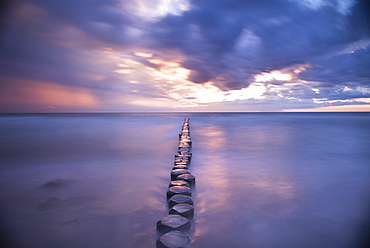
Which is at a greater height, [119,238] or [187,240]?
[187,240]

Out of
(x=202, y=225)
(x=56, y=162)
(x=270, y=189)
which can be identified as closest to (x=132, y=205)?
(x=202, y=225)

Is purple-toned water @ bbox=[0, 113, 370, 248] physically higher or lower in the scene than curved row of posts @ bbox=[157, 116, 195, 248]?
lower

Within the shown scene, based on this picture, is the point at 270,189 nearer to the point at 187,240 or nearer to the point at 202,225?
the point at 202,225

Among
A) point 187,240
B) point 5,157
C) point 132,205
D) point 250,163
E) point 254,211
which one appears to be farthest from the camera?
point 5,157

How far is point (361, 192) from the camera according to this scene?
3.32 metres

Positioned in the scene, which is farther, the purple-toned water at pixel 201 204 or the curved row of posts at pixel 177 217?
the purple-toned water at pixel 201 204

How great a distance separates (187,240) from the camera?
1.72 m

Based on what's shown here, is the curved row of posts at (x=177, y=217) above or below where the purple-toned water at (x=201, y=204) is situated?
above

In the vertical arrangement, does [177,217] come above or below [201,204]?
above

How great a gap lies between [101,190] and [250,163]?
3.85 m

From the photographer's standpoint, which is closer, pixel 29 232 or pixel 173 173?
pixel 29 232

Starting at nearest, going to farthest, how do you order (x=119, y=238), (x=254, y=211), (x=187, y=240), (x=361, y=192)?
(x=187, y=240), (x=119, y=238), (x=254, y=211), (x=361, y=192)

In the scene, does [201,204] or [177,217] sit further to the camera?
[201,204]

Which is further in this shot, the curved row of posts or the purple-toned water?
the purple-toned water
